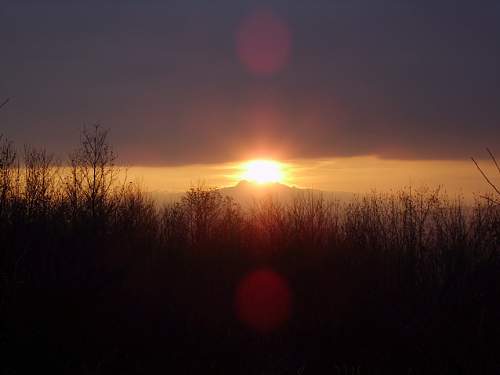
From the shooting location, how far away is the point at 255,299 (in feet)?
54.9

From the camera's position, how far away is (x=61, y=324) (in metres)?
11.1

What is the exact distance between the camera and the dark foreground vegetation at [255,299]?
397 inches

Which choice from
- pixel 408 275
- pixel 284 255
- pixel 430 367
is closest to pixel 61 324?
pixel 430 367

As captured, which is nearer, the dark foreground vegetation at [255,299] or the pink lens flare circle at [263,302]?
the dark foreground vegetation at [255,299]

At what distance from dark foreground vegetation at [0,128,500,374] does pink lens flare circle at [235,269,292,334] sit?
7cm

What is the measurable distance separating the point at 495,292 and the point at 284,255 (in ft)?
39.1

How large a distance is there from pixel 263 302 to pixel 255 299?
70 centimetres

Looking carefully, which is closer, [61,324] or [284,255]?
[61,324]

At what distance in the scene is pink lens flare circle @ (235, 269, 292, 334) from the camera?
14.0 meters

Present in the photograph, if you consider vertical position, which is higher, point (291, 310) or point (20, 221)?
point (20, 221)

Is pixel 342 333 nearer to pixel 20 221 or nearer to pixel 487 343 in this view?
pixel 487 343

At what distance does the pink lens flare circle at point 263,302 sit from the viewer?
1398 cm

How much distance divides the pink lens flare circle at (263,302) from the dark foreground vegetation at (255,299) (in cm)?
7

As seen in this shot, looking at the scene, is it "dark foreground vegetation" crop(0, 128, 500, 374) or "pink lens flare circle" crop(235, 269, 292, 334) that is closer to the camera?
"dark foreground vegetation" crop(0, 128, 500, 374)
